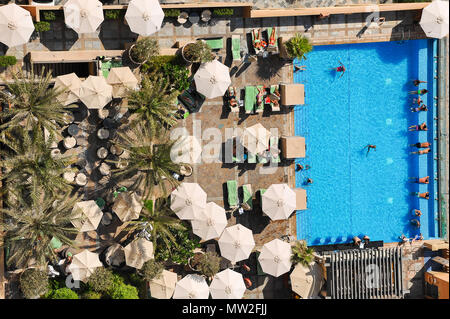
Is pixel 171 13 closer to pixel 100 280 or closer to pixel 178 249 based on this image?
pixel 178 249

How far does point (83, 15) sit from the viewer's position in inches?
959

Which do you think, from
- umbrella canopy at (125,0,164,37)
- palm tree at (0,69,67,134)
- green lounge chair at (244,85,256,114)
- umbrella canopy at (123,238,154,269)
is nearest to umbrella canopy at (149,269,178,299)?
umbrella canopy at (123,238,154,269)

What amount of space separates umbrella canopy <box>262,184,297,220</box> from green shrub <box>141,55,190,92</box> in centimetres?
747

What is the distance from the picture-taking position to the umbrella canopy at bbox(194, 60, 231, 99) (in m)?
25.6

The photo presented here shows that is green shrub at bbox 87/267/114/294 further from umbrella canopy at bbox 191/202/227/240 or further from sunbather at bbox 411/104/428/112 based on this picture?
sunbather at bbox 411/104/428/112

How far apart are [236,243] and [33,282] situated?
10.4 m

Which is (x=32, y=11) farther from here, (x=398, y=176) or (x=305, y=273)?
(x=398, y=176)

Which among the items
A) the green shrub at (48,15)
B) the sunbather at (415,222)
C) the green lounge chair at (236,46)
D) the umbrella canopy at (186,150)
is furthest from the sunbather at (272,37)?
the sunbather at (415,222)

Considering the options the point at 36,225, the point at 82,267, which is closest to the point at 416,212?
the point at 82,267

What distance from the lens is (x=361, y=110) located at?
28.2 m

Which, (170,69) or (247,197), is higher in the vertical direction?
(170,69)

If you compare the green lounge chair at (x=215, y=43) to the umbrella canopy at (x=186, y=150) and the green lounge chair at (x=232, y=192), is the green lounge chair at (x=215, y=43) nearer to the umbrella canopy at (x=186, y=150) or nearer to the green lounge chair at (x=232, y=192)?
the umbrella canopy at (x=186, y=150)

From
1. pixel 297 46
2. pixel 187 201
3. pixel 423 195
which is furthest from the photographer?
pixel 423 195
